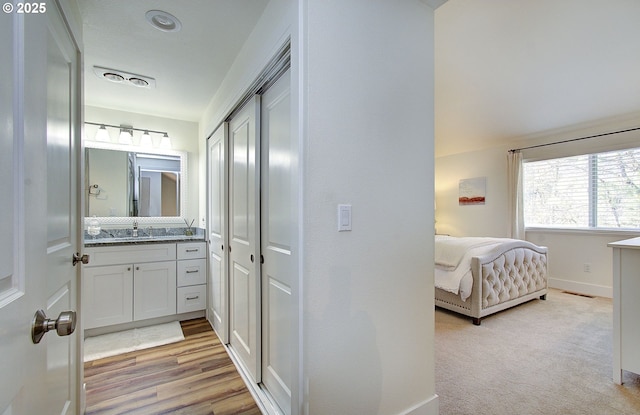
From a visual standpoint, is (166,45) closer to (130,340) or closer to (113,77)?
(113,77)

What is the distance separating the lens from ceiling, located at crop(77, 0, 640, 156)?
1.84 m

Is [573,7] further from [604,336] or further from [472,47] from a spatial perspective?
[604,336]

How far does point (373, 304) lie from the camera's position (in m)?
1.38

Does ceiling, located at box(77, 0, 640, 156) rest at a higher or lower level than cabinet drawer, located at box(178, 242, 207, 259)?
higher

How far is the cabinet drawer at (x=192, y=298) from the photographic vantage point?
121 inches

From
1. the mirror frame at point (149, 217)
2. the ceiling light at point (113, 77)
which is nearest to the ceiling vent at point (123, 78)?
the ceiling light at point (113, 77)

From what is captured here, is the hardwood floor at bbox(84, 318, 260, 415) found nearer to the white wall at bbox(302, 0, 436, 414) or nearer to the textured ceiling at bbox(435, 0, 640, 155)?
the white wall at bbox(302, 0, 436, 414)

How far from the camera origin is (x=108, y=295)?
2.74m

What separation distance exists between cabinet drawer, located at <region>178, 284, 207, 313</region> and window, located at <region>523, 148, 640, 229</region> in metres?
5.03

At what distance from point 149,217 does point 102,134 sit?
105cm

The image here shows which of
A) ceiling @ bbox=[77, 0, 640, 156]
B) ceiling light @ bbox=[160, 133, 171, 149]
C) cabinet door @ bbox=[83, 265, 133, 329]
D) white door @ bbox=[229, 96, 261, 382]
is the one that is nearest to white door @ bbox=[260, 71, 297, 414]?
white door @ bbox=[229, 96, 261, 382]

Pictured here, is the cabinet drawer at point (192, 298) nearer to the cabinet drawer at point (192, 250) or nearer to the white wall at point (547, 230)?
the cabinet drawer at point (192, 250)

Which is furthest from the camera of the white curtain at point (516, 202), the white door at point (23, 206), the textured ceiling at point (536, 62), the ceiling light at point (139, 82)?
the white curtain at point (516, 202)

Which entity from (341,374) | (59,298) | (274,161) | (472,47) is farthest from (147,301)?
(472,47)
